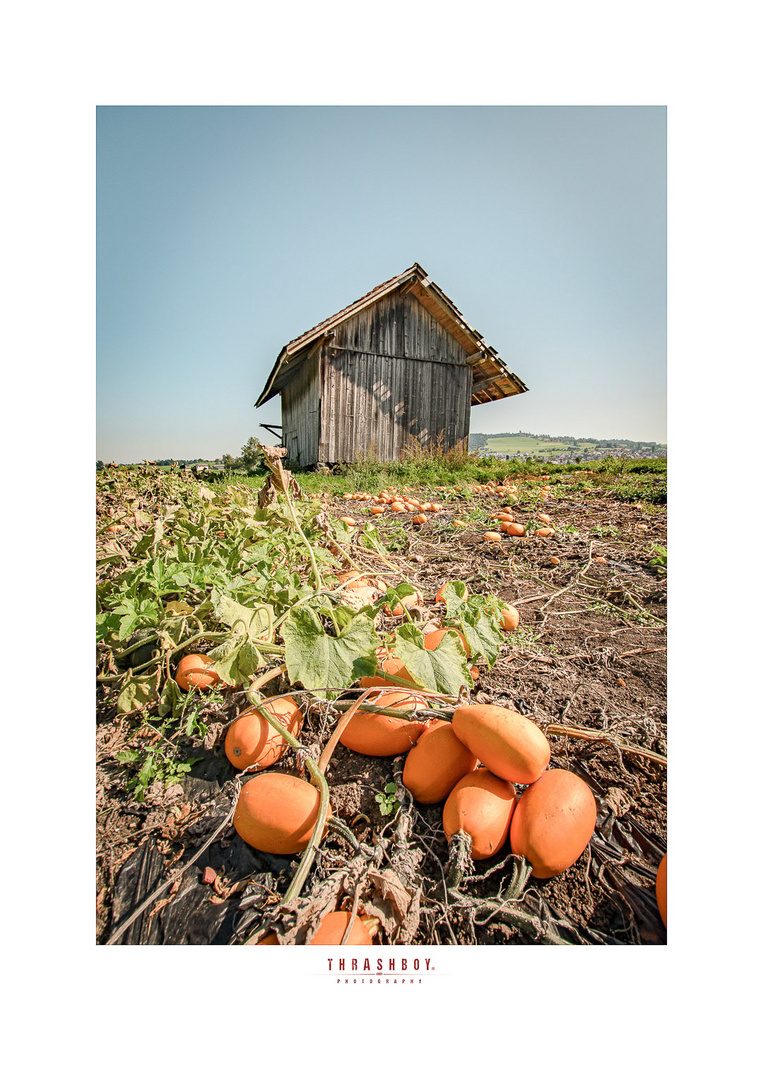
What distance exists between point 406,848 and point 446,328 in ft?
37.9

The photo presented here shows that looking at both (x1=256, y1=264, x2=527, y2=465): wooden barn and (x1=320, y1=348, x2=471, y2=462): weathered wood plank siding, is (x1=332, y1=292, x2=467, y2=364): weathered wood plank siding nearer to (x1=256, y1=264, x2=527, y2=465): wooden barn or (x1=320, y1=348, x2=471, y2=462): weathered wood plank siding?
(x1=256, y1=264, x2=527, y2=465): wooden barn

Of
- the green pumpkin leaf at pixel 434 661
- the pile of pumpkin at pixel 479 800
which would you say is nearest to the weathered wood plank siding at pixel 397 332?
the green pumpkin leaf at pixel 434 661

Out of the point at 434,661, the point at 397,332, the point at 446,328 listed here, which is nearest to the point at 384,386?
the point at 397,332

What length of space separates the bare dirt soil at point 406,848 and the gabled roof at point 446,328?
9.16m

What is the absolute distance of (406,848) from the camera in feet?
2.95

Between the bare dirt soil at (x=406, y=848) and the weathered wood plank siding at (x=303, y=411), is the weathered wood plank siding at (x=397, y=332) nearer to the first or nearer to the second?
the weathered wood plank siding at (x=303, y=411)

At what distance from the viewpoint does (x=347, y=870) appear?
833 mm

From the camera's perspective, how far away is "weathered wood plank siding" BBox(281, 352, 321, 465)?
10.5 m

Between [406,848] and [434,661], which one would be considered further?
[434,661]

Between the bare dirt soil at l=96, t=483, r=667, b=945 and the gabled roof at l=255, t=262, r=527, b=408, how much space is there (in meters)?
9.16

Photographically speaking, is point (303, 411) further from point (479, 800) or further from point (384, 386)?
point (479, 800)
